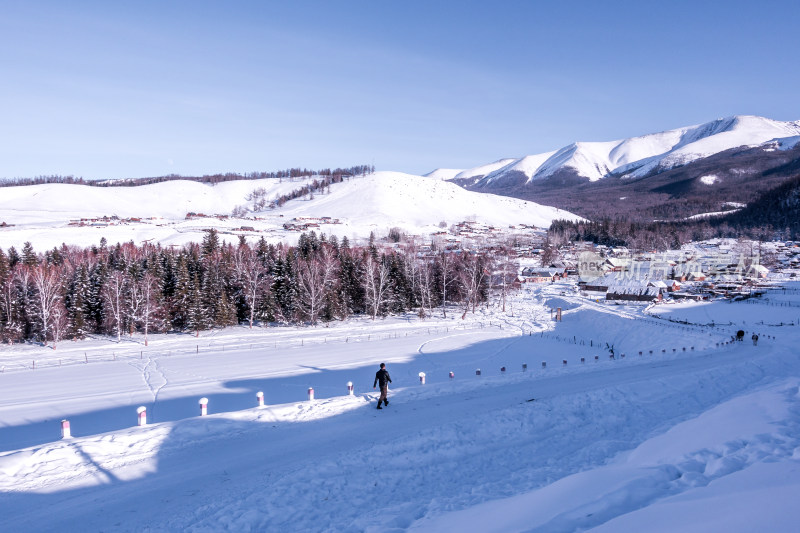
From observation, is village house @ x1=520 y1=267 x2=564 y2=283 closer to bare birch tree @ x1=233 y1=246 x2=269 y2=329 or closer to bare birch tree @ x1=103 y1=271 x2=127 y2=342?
bare birch tree @ x1=233 y1=246 x2=269 y2=329

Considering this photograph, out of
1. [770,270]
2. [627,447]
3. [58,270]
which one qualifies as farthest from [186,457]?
[770,270]

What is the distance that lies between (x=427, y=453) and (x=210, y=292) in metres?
42.6

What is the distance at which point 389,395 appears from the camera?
16641 millimetres

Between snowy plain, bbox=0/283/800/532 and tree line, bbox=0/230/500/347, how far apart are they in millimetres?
20046

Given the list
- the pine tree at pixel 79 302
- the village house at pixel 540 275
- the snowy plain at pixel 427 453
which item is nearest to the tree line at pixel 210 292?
the pine tree at pixel 79 302

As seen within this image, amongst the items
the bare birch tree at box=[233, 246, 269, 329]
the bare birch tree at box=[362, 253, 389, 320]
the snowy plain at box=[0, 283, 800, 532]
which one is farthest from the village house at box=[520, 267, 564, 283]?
the snowy plain at box=[0, 283, 800, 532]

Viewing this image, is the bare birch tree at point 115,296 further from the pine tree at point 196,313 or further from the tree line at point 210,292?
the pine tree at point 196,313

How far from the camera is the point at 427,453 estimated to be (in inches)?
456

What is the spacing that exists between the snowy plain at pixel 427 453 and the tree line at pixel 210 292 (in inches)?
789

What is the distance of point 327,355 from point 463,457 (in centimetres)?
2408

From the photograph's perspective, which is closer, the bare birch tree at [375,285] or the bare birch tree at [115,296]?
the bare birch tree at [115,296]

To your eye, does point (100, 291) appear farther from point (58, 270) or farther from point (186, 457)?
point (186, 457)

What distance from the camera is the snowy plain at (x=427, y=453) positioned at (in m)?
7.57

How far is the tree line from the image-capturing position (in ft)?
143
